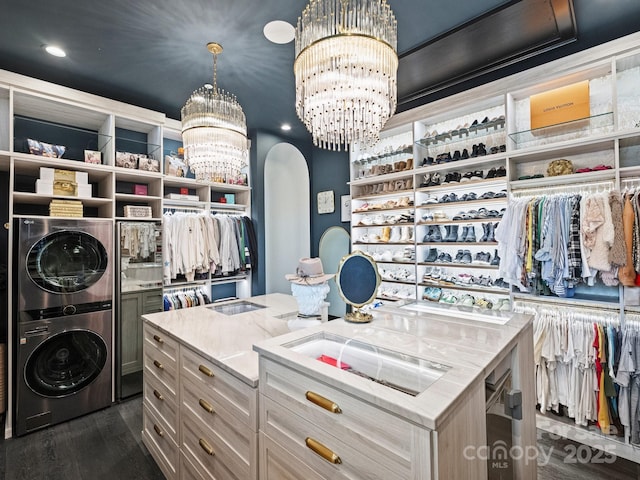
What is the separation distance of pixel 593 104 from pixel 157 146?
430 centimetres

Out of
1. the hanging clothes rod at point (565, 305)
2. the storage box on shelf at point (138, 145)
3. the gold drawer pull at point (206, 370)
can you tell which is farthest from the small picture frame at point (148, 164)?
the hanging clothes rod at point (565, 305)

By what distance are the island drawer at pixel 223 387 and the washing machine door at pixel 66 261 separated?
70.3 inches

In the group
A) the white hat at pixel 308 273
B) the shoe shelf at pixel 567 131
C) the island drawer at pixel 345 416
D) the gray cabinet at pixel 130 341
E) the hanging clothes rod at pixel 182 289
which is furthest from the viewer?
the hanging clothes rod at pixel 182 289

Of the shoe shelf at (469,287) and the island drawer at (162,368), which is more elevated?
the shoe shelf at (469,287)

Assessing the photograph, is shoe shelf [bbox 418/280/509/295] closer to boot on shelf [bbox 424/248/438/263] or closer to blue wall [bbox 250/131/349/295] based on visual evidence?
boot on shelf [bbox 424/248/438/263]

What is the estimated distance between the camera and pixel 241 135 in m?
2.49

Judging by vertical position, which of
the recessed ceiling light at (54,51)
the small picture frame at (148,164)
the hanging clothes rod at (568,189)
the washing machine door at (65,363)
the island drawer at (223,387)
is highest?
the recessed ceiling light at (54,51)

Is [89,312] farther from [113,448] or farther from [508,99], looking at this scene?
[508,99]

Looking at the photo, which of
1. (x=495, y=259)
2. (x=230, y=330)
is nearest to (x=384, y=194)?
(x=495, y=259)

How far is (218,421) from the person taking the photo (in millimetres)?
1393

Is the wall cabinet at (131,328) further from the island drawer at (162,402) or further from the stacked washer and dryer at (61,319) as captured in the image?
the island drawer at (162,402)

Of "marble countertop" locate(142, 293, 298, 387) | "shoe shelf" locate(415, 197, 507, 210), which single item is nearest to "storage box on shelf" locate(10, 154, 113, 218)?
"marble countertop" locate(142, 293, 298, 387)

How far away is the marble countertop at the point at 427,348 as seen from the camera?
75 centimetres

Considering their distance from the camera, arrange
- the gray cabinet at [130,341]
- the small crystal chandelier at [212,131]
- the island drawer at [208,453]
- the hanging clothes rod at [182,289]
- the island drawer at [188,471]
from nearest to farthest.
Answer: the island drawer at [208,453] < the island drawer at [188,471] < the small crystal chandelier at [212,131] < the gray cabinet at [130,341] < the hanging clothes rod at [182,289]
